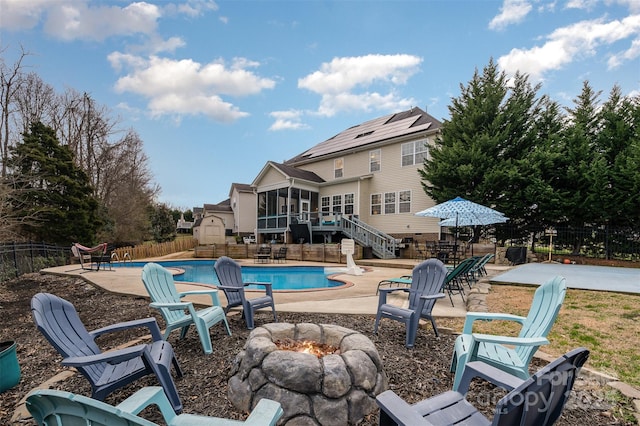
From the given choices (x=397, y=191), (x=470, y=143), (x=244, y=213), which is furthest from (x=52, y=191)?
(x=470, y=143)

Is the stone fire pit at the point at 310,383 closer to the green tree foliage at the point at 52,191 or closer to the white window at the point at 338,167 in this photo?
the green tree foliage at the point at 52,191

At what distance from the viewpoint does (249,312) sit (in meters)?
4.29

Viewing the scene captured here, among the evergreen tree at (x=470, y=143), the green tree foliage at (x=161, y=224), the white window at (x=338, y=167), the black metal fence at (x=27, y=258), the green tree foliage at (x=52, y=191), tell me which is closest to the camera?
the black metal fence at (x=27, y=258)

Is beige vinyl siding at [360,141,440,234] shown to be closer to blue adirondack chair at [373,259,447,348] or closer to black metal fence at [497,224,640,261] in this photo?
black metal fence at [497,224,640,261]

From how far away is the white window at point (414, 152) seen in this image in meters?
17.5

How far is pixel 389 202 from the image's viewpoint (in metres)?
18.7

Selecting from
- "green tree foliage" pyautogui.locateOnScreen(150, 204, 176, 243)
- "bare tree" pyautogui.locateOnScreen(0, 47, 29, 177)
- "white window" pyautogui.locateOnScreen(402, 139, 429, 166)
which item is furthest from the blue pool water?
"green tree foliage" pyautogui.locateOnScreen(150, 204, 176, 243)

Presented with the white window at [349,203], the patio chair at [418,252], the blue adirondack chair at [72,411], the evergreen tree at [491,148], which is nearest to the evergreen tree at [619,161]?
the evergreen tree at [491,148]

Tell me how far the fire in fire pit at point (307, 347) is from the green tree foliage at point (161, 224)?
28.0 m

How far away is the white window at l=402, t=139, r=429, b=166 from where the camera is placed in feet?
57.3

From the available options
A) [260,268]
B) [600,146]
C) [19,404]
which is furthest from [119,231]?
[600,146]

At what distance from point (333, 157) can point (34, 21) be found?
16.0 meters

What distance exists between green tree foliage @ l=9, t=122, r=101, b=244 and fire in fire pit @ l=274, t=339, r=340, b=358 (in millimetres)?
16823

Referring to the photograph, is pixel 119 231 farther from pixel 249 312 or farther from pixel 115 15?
pixel 249 312
